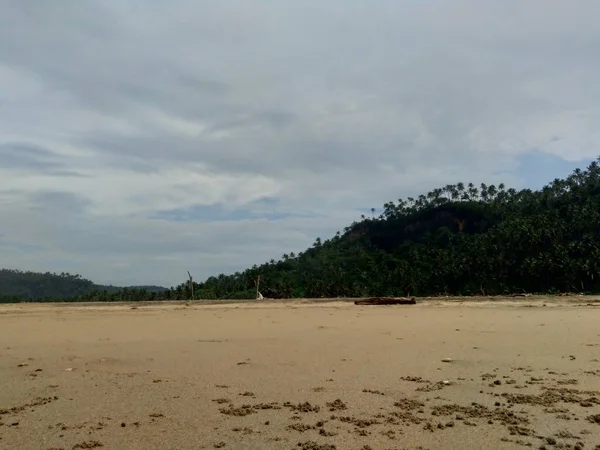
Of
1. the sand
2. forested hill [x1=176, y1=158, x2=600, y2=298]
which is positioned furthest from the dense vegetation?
the sand

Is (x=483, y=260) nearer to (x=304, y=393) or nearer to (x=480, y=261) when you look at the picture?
(x=480, y=261)

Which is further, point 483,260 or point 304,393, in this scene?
point 483,260

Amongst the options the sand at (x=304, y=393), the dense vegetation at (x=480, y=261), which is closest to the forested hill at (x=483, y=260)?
the dense vegetation at (x=480, y=261)

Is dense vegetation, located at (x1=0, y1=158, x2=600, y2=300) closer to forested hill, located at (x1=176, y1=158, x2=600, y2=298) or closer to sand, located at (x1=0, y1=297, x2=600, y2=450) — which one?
forested hill, located at (x1=176, y1=158, x2=600, y2=298)

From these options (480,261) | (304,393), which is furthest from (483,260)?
(304,393)

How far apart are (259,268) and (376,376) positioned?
130 metres

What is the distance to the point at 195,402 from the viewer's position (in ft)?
20.1

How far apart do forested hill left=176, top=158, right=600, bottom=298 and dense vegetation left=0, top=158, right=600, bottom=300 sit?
7.3 inches

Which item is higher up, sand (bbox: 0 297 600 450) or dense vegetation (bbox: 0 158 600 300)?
dense vegetation (bbox: 0 158 600 300)

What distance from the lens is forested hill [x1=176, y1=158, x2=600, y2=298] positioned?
8912 cm

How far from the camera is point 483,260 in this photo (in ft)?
323

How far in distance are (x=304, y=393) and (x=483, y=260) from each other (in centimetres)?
9851

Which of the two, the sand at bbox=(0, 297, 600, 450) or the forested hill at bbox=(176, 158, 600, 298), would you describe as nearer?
the sand at bbox=(0, 297, 600, 450)

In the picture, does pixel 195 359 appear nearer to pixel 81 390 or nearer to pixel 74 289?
pixel 81 390
